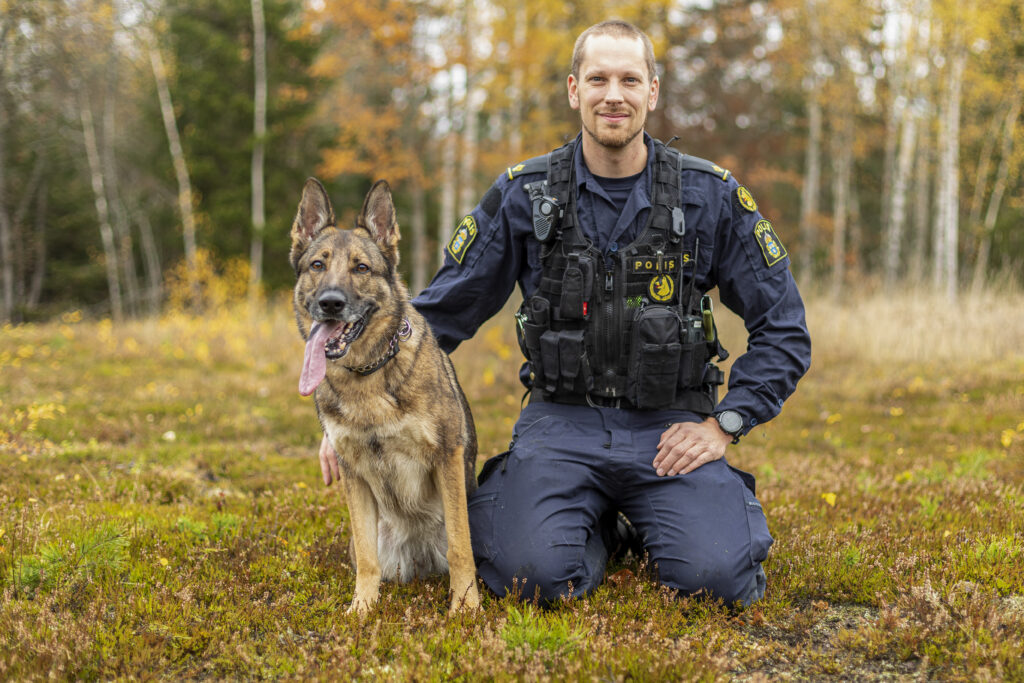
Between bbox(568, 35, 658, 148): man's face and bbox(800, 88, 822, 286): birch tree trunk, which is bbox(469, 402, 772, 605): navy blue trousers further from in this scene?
bbox(800, 88, 822, 286): birch tree trunk

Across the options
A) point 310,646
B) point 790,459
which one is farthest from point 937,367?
point 310,646

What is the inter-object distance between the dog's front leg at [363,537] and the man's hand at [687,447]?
1458 mm

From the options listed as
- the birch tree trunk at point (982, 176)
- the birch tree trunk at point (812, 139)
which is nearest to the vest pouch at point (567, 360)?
the birch tree trunk at point (812, 139)

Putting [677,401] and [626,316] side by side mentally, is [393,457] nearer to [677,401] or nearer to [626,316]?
[626,316]

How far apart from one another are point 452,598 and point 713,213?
2399 millimetres

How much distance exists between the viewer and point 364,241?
3684 mm

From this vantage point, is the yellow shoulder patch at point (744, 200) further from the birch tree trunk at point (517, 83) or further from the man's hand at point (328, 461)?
the birch tree trunk at point (517, 83)

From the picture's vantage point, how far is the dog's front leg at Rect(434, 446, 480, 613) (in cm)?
344

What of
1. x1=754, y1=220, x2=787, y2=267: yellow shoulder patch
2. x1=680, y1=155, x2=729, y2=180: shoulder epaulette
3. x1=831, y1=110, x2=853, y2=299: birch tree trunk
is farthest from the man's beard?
x1=831, y1=110, x2=853, y2=299: birch tree trunk

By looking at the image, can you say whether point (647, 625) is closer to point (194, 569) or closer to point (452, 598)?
point (452, 598)

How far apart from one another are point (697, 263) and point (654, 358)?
0.63 m

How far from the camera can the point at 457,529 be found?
137 inches

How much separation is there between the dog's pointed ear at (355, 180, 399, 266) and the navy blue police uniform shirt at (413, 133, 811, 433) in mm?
401

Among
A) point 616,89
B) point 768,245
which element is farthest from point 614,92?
point 768,245
